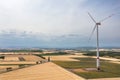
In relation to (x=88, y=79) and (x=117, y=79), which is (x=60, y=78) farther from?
(x=117, y=79)

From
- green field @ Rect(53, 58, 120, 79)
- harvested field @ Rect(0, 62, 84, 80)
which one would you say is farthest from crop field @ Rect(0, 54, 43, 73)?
green field @ Rect(53, 58, 120, 79)

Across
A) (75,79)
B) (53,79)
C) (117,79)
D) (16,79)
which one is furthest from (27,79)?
(117,79)

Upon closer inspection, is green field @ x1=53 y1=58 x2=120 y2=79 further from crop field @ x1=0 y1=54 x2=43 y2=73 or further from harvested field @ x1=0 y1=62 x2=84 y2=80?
crop field @ x1=0 y1=54 x2=43 y2=73

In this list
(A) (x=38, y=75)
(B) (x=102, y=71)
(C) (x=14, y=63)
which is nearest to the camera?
(A) (x=38, y=75)

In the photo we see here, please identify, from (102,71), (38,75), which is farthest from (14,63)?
(38,75)

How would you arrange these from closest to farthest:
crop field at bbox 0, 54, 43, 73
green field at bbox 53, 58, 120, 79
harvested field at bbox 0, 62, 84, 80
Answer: harvested field at bbox 0, 62, 84, 80, green field at bbox 53, 58, 120, 79, crop field at bbox 0, 54, 43, 73

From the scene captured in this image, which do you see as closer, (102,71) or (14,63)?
(102,71)

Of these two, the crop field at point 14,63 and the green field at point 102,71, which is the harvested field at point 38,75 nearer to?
the green field at point 102,71

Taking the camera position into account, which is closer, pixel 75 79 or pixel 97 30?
pixel 75 79

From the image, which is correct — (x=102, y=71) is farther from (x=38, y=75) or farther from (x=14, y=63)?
(x=14, y=63)

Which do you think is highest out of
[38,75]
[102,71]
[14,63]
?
[14,63]

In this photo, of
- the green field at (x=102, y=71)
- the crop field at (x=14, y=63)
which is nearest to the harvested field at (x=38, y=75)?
the green field at (x=102, y=71)
